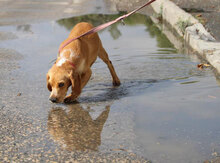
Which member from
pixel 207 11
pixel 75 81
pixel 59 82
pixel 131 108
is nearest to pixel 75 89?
pixel 75 81

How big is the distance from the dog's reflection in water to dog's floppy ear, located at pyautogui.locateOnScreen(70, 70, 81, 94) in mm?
224

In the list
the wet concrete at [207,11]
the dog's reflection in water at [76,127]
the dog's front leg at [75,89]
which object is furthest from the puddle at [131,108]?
the wet concrete at [207,11]

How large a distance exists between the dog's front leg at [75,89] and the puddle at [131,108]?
123mm

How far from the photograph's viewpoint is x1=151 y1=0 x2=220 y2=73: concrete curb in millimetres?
7791

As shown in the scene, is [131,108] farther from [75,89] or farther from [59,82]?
[59,82]

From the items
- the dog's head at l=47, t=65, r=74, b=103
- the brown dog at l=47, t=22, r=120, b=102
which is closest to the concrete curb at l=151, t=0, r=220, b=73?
the brown dog at l=47, t=22, r=120, b=102

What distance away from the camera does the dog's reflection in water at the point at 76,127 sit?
4.47m

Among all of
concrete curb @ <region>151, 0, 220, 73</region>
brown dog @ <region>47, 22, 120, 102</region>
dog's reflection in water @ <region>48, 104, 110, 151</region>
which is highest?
brown dog @ <region>47, 22, 120, 102</region>

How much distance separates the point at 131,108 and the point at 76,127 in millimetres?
921

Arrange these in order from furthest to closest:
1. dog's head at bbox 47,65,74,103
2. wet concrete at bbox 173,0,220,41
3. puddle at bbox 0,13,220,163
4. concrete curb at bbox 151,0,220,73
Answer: wet concrete at bbox 173,0,220,41, concrete curb at bbox 151,0,220,73, dog's head at bbox 47,65,74,103, puddle at bbox 0,13,220,163

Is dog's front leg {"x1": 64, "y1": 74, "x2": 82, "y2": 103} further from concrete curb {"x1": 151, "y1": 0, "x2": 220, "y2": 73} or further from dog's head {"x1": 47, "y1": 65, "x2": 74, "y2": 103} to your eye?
concrete curb {"x1": 151, "y1": 0, "x2": 220, "y2": 73}

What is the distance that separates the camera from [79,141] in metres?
4.53

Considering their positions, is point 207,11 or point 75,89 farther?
point 207,11

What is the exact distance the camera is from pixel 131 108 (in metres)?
5.60
